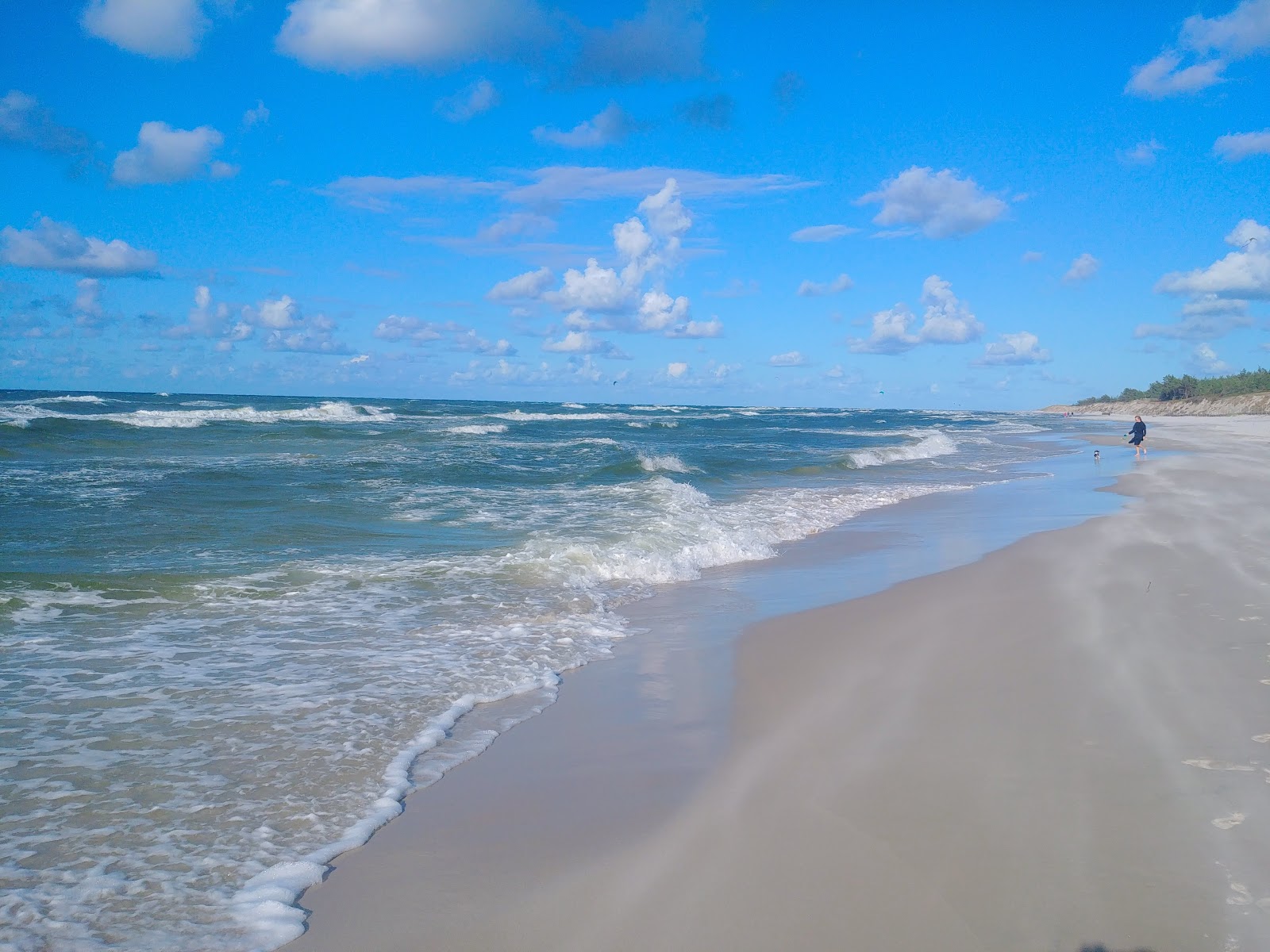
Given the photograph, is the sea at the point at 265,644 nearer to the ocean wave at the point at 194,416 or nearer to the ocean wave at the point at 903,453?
the ocean wave at the point at 903,453

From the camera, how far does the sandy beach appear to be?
2809mm

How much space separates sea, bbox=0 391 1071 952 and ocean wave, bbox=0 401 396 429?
56.5 ft

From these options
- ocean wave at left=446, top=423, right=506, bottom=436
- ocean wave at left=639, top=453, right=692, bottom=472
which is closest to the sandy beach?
ocean wave at left=639, top=453, right=692, bottom=472

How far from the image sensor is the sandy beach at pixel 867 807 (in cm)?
281

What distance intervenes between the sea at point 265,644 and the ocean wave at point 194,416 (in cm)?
1723

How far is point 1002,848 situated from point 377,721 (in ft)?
10.9

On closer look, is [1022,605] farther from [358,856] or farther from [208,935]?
[208,935]

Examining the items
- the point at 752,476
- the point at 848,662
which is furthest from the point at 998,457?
the point at 848,662

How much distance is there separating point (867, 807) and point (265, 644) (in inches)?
184

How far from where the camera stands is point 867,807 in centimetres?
361

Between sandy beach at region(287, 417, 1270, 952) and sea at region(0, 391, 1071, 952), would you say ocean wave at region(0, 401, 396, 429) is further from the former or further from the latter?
sandy beach at region(287, 417, 1270, 952)

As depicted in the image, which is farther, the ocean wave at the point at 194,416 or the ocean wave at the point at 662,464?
the ocean wave at the point at 194,416

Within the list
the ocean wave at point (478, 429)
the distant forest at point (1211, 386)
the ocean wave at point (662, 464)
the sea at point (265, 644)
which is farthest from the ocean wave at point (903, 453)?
the distant forest at point (1211, 386)

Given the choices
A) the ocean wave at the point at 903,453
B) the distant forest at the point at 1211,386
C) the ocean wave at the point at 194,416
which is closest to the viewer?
the ocean wave at the point at 903,453
